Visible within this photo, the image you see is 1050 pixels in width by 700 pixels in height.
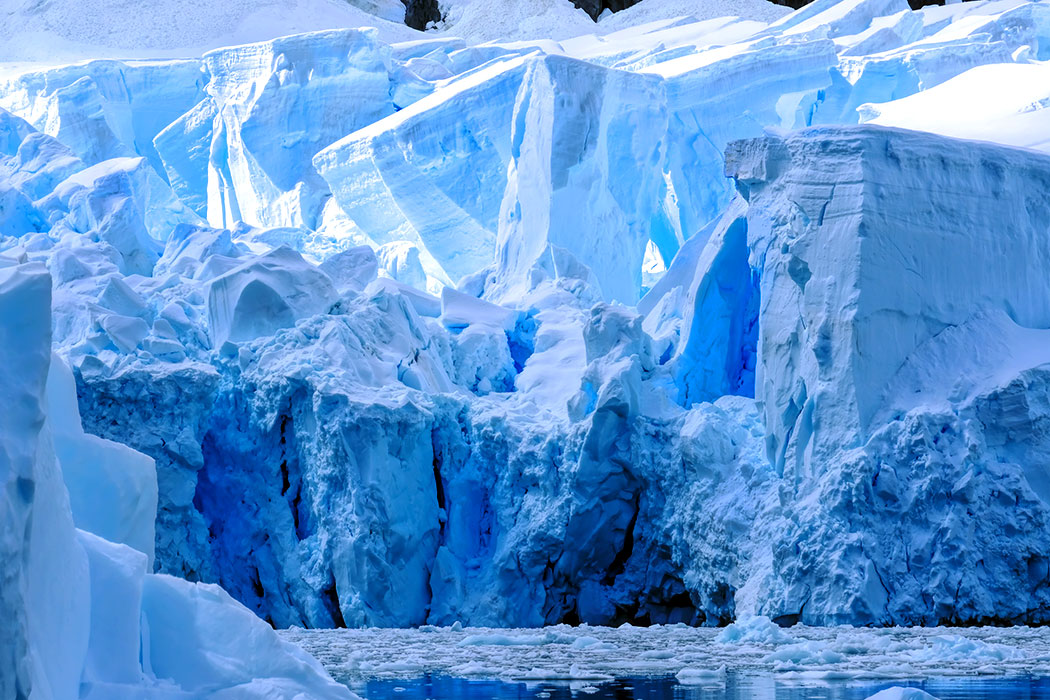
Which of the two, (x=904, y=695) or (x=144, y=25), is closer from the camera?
(x=904, y=695)

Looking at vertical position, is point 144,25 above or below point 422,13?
below

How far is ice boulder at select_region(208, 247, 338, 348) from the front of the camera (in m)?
11.2

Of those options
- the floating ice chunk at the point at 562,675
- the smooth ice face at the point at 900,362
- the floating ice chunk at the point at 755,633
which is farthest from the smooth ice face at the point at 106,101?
the floating ice chunk at the point at 562,675

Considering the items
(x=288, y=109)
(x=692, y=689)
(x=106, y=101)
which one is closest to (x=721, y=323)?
(x=692, y=689)

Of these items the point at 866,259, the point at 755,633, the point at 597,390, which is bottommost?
the point at 755,633

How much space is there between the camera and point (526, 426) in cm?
1054

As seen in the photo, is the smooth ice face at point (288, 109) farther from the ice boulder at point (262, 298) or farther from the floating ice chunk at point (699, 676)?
the floating ice chunk at point (699, 676)

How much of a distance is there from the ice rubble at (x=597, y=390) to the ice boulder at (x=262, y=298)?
0.07ft

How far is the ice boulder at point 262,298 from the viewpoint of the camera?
11188 millimetres

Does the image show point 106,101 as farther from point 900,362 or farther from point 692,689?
point 692,689

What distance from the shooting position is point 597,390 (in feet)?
34.0

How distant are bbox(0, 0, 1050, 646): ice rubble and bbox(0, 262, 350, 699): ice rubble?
4.22m

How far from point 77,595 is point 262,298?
798 centimetres

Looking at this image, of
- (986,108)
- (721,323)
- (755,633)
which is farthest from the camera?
A: (986,108)
